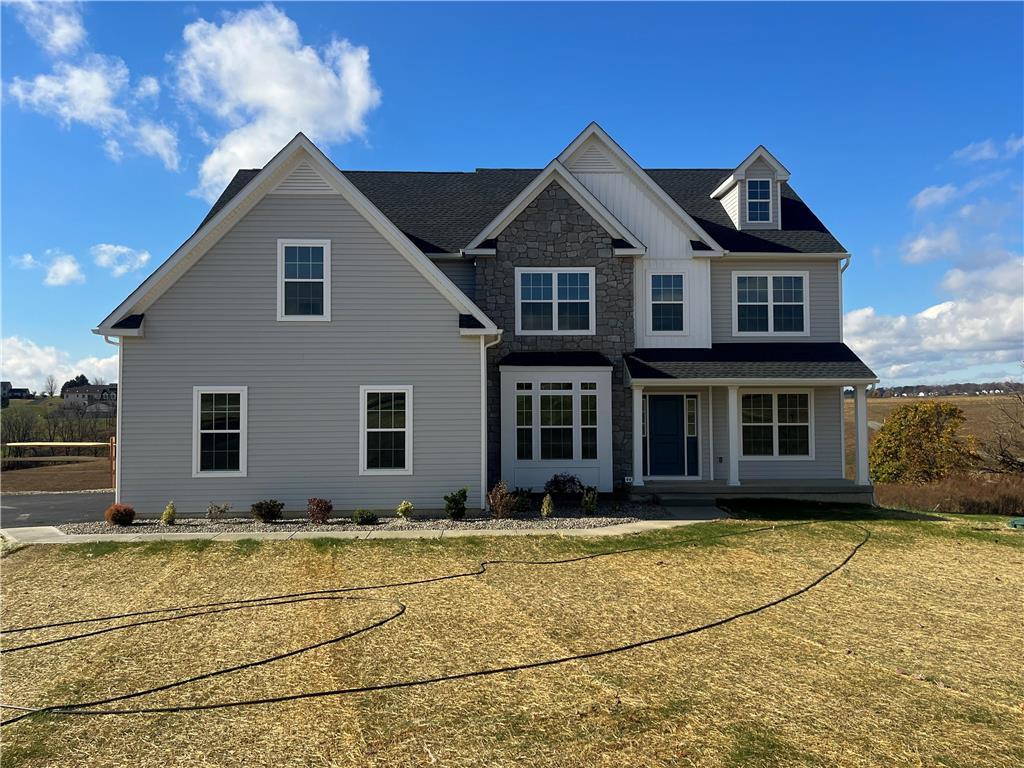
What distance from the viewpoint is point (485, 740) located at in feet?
16.7

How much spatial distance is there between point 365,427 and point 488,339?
3.35 meters

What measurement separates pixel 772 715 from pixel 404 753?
282cm

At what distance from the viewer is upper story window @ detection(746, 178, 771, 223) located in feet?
66.5

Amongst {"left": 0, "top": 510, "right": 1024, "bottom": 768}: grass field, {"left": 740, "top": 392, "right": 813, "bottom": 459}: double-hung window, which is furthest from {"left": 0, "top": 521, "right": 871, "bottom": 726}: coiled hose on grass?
{"left": 740, "top": 392, "right": 813, "bottom": 459}: double-hung window

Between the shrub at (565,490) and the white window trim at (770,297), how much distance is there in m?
6.31

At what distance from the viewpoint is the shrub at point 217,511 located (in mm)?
15047

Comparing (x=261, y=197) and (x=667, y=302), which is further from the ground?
(x=261, y=197)

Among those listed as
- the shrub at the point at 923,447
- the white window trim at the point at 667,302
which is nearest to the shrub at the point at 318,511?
the white window trim at the point at 667,302

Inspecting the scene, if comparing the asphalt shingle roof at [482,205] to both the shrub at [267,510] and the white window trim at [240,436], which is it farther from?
the shrub at [267,510]

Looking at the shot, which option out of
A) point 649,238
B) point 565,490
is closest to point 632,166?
point 649,238

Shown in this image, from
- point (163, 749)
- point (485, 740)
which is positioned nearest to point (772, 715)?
point (485, 740)

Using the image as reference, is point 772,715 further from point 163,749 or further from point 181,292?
point 181,292

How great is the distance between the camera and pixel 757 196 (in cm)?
2031

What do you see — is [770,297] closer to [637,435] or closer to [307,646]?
[637,435]
